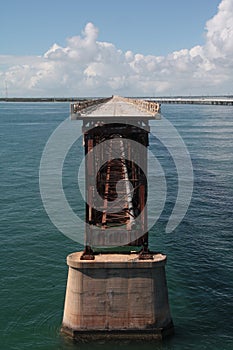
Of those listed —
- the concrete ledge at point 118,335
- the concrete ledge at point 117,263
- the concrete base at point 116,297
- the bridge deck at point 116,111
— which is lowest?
the concrete ledge at point 118,335

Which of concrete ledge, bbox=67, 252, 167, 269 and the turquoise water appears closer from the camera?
concrete ledge, bbox=67, 252, 167, 269

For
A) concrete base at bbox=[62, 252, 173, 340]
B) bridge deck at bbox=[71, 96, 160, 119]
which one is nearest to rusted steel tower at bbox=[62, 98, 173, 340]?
concrete base at bbox=[62, 252, 173, 340]

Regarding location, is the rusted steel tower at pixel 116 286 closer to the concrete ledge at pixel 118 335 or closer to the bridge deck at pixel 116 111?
the concrete ledge at pixel 118 335

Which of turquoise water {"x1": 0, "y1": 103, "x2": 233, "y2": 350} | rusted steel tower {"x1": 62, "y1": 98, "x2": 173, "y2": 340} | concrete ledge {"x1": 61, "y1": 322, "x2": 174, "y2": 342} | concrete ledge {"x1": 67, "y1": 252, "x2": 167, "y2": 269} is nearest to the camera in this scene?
concrete ledge {"x1": 67, "y1": 252, "x2": 167, "y2": 269}

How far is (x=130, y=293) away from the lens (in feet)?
69.8

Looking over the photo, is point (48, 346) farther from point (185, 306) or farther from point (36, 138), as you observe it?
point (36, 138)

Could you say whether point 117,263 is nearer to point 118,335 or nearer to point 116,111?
point 118,335

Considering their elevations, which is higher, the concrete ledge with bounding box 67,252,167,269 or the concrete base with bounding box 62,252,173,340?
the concrete ledge with bounding box 67,252,167,269

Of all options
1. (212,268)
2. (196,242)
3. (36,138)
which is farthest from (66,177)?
(36,138)

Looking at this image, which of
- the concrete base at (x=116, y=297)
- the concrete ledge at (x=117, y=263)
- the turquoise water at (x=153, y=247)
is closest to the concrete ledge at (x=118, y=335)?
the concrete base at (x=116, y=297)

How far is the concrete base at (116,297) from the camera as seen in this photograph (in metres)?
21.1

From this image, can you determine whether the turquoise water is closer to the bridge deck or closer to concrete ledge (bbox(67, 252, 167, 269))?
concrete ledge (bbox(67, 252, 167, 269))

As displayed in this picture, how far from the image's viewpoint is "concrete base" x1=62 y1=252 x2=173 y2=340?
2106 centimetres

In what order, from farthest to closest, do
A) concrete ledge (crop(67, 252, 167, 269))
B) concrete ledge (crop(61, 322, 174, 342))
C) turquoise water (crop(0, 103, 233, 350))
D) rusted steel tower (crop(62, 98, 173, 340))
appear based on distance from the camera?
turquoise water (crop(0, 103, 233, 350)) < concrete ledge (crop(61, 322, 174, 342)) < rusted steel tower (crop(62, 98, 173, 340)) < concrete ledge (crop(67, 252, 167, 269))
